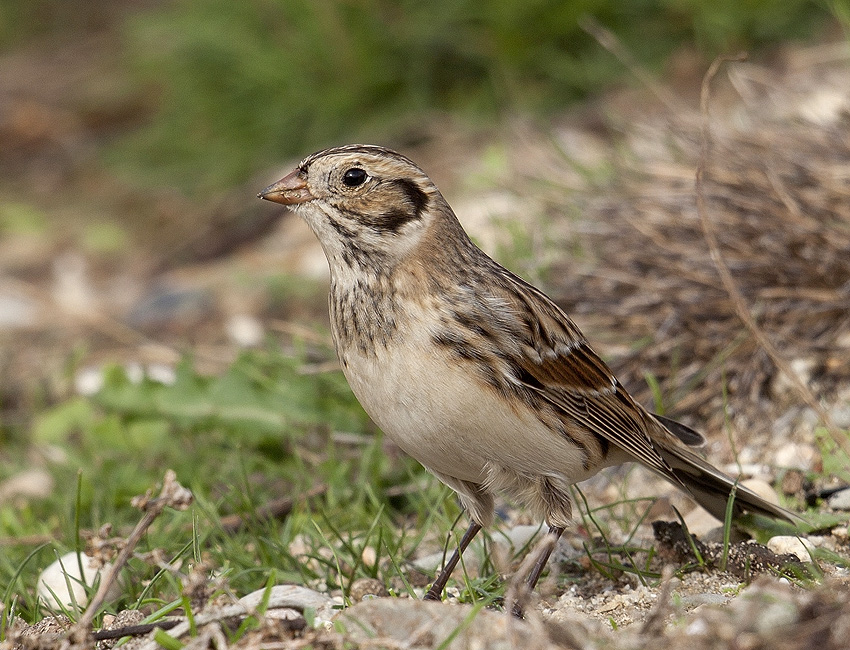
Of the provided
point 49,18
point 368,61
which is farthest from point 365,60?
point 49,18

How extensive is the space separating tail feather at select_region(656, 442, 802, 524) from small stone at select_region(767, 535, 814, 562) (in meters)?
0.06

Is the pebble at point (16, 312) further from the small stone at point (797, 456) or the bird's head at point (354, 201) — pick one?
A: the small stone at point (797, 456)

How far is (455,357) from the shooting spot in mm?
3270

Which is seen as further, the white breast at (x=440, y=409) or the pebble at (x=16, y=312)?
the pebble at (x=16, y=312)

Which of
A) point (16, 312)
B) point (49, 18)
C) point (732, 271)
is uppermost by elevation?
point (49, 18)

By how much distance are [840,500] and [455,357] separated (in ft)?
5.08

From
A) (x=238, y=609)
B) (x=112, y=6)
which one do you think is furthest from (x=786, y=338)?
(x=112, y=6)

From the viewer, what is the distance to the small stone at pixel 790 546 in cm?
356

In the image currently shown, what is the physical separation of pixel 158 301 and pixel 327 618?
5.17 meters

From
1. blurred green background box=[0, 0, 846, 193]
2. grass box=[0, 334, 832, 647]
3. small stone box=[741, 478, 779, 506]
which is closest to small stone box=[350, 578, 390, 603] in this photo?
grass box=[0, 334, 832, 647]

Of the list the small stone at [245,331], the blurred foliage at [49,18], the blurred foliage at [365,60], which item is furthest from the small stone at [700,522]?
the blurred foliage at [49,18]

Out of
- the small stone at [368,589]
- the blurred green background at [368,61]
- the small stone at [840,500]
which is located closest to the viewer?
the small stone at [368,589]

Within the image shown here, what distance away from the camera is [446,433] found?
10.6ft

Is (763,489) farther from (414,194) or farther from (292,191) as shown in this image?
Answer: (292,191)
